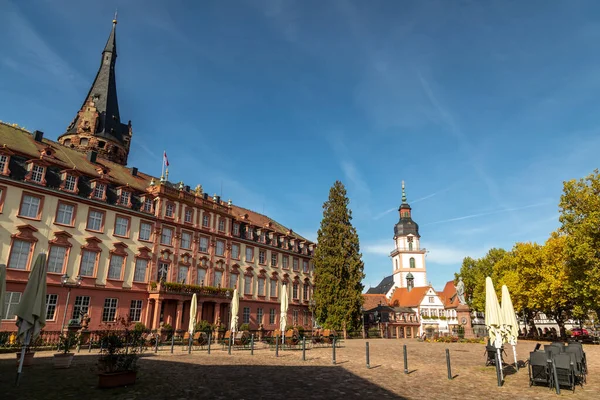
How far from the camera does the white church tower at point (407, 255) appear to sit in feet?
313

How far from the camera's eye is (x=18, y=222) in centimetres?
2836

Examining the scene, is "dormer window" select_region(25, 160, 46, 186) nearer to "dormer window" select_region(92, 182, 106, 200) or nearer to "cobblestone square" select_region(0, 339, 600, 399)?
"dormer window" select_region(92, 182, 106, 200)

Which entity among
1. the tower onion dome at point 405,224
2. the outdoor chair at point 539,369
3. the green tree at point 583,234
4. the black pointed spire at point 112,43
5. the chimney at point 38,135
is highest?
the black pointed spire at point 112,43

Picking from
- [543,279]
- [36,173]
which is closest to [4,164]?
[36,173]

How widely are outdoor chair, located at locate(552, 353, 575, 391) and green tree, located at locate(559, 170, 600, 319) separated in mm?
23907

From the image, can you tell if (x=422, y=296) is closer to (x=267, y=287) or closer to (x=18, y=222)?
(x=267, y=287)

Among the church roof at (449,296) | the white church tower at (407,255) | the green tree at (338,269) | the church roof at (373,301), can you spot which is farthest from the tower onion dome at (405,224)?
the green tree at (338,269)

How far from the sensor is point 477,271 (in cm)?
6569

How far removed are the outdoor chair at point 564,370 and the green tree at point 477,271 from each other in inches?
1988

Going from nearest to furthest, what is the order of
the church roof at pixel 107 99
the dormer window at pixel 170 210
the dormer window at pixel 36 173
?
the dormer window at pixel 36 173 < the dormer window at pixel 170 210 < the church roof at pixel 107 99

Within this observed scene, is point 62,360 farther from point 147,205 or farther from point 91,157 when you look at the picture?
point 91,157

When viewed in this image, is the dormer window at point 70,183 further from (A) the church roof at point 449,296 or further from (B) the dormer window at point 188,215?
(A) the church roof at point 449,296

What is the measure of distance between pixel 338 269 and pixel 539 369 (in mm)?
34783

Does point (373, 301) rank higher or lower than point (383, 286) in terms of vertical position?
lower
